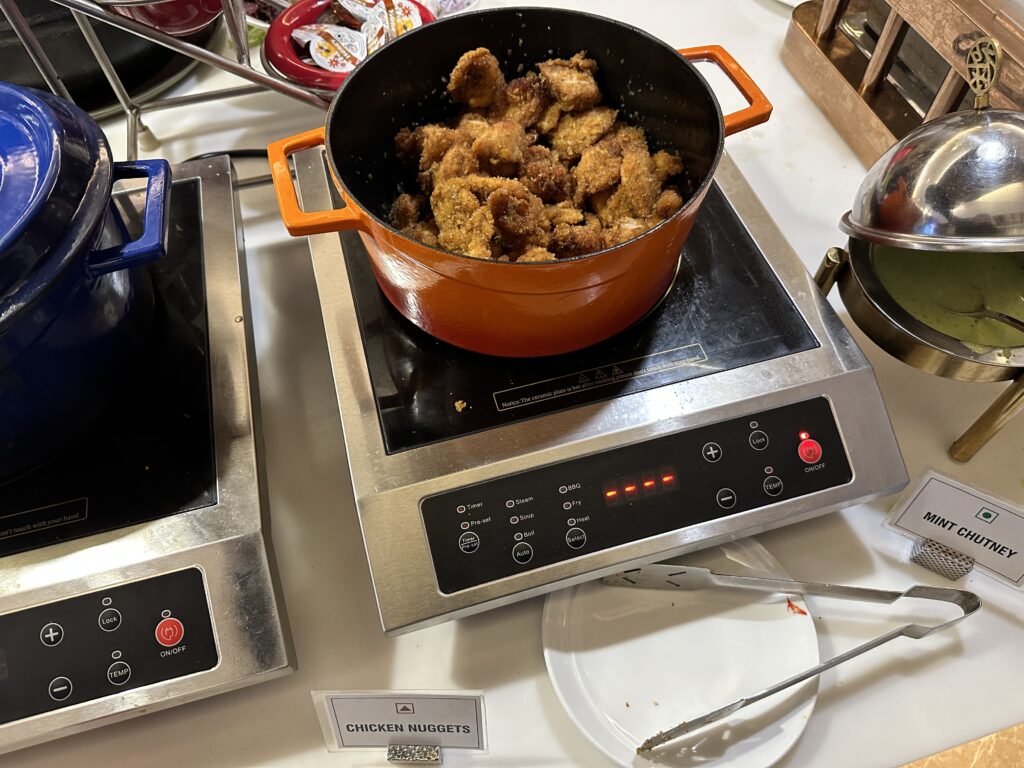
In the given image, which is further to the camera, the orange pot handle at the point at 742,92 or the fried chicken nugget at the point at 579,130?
the fried chicken nugget at the point at 579,130

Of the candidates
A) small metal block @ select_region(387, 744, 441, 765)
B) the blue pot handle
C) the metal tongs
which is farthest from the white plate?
the blue pot handle

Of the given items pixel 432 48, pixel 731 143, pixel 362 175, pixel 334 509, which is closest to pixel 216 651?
pixel 334 509

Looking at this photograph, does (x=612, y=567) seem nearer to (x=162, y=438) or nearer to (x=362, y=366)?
(x=362, y=366)

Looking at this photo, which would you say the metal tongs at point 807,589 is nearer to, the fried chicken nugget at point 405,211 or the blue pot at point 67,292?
the fried chicken nugget at point 405,211

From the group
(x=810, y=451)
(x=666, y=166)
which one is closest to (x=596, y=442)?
(x=810, y=451)

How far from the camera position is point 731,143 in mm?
1010

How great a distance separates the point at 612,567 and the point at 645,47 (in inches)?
19.1

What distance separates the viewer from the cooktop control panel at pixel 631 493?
0.58 m

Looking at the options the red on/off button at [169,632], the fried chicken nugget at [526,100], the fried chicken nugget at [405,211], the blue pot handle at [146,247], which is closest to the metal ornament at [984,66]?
the fried chicken nugget at [526,100]

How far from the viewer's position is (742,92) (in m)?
0.64

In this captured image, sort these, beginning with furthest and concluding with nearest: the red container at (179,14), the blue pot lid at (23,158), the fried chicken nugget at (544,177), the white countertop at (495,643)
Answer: the red container at (179,14)
the fried chicken nugget at (544,177)
the white countertop at (495,643)
the blue pot lid at (23,158)

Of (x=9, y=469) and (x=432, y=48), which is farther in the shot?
(x=432, y=48)

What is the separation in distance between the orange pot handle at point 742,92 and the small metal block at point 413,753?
568 mm

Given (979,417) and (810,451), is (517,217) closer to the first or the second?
(810,451)
